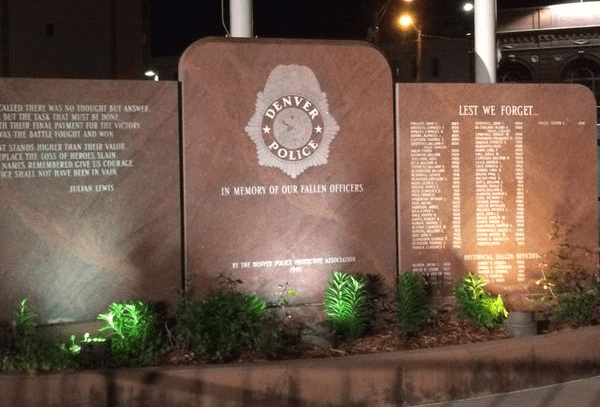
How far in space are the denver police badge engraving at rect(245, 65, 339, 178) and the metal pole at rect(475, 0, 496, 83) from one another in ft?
11.3

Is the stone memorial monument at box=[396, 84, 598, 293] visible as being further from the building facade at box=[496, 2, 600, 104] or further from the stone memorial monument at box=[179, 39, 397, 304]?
the building facade at box=[496, 2, 600, 104]

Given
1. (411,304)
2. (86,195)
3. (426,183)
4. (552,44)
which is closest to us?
(86,195)

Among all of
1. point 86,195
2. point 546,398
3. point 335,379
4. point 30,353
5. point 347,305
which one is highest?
point 86,195

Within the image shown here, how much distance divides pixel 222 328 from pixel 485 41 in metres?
5.90

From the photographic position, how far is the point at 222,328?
7.93 m

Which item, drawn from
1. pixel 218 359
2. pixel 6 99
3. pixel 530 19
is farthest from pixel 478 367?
pixel 530 19

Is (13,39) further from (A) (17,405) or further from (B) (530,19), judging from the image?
(B) (530,19)

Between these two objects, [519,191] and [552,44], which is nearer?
[519,191]

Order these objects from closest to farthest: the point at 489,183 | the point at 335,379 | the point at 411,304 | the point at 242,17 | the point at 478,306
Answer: the point at 335,379 → the point at 411,304 → the point at 478,306 → the point at 489,183 → the point at 242,17

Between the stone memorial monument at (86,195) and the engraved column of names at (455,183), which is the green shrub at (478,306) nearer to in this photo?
the engraved column of names at (455,183)

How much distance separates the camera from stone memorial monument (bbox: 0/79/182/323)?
8.17 metres

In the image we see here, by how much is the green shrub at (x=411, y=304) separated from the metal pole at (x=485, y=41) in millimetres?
3874

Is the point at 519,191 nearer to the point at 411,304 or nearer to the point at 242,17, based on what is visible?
the point at 411,304

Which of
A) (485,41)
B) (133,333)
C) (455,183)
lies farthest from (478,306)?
(485,41)
